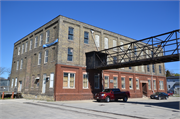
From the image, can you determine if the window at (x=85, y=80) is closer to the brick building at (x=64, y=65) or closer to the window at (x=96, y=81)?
the brick building at (x=64, y=65)

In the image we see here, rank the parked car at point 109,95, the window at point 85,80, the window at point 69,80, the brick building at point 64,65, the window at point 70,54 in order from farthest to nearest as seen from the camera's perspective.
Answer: the window at point 85,80
the window at point 70,54
the brick building at point 64,65
the window at point 69,80
the parked car at point 109,95

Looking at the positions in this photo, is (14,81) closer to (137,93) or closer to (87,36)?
(87,36)

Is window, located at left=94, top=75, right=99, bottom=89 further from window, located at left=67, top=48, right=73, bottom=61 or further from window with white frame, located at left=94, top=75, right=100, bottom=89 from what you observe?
window, located at left=67, top=48, right=73, bottom=61

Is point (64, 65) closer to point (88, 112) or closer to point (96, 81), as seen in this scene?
point (96, 81)

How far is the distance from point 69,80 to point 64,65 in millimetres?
2281

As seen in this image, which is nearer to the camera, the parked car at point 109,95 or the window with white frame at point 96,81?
the parked car at point 109,95

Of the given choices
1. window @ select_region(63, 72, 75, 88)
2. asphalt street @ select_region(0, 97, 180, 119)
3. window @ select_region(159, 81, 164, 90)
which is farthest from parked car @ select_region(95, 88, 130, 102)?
window @ select_region(159, 81, 164, 90)

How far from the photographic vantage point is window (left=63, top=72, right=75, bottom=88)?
22.2 metres

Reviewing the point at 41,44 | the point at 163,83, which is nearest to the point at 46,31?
the point at 41,44

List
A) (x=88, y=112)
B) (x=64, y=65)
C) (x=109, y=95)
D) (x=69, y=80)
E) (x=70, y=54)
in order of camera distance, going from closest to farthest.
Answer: (x=88, y=112), (x=109, y=95), (x=64, y=65), (x=69, y=80), (x=70, y=54)

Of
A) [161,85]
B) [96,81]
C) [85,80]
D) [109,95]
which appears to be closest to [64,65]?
[85,80]

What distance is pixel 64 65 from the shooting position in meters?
22.4

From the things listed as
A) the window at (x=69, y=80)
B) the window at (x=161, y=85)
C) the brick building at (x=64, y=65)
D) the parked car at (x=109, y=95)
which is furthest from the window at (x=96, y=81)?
the window at (x=161, y=85)

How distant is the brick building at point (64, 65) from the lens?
22.4 m
